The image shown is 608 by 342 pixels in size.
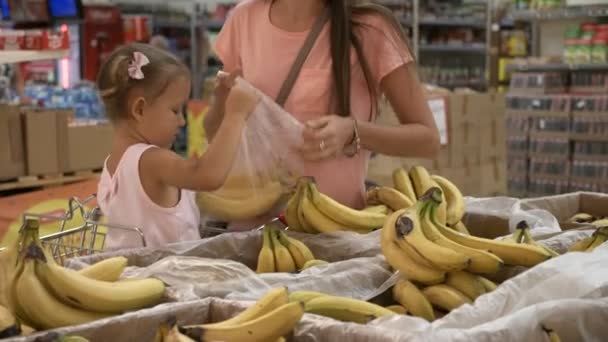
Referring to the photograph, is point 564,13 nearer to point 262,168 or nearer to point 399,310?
point 262,168

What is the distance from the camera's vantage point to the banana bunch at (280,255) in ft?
6.66

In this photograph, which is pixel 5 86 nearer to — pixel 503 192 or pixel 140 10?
pixel 503 192

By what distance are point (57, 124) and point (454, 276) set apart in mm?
4033

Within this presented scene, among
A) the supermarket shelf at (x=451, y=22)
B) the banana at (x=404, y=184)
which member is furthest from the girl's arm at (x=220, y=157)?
the supermarket shelf at (x=451, y=22)

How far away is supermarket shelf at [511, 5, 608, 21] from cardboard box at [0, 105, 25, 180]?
14.8 ft

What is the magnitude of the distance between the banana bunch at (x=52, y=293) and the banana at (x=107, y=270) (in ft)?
0.33

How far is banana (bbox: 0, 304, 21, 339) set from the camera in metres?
1.49

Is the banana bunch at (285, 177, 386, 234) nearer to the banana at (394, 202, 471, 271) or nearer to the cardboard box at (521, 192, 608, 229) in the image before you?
the banana at (394, 202, 471, 271)

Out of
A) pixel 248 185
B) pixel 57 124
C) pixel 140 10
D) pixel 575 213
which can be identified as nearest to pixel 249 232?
pixel 248 185

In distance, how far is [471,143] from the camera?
267 inches

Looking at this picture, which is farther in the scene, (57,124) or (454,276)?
(57,124)

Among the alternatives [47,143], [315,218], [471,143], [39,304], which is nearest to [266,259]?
[315,218]

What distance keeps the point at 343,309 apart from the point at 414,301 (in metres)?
0.16

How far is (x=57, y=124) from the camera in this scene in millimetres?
5406
